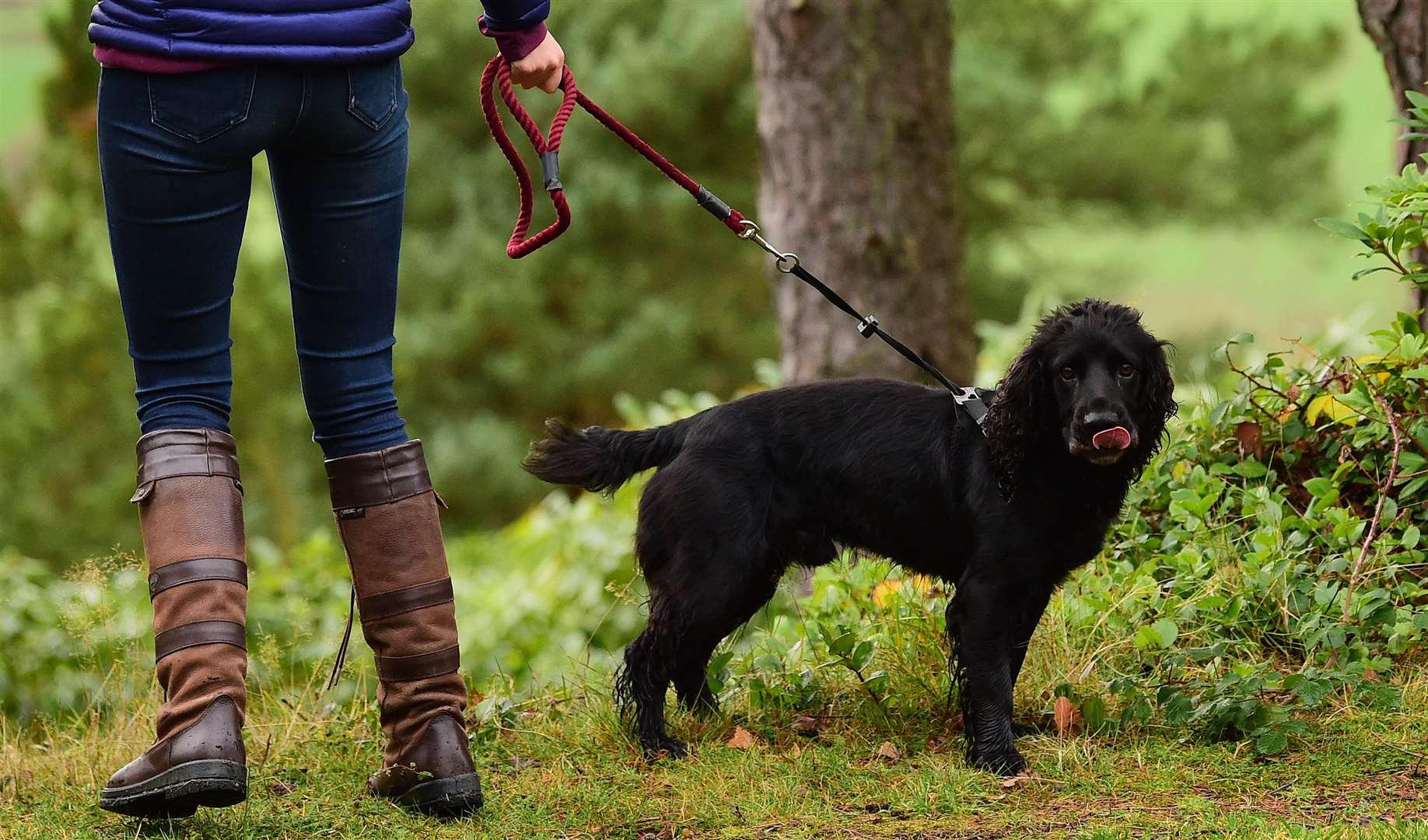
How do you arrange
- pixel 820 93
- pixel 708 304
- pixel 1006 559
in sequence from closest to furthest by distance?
1. pixel 1006 559
2. pixel 820 93
3. pixel 708 304

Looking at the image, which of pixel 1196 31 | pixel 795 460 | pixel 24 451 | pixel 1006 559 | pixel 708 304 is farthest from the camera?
pixel 708 304

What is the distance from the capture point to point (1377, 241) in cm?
348

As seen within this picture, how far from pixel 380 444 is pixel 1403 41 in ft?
10.4

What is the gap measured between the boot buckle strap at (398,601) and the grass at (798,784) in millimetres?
404

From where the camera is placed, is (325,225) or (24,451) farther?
(24,451)

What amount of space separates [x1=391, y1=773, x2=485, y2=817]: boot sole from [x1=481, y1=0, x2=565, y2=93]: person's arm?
1.39m

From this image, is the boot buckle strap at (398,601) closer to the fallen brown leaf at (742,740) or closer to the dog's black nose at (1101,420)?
the fallen brown leaf at (742,740)

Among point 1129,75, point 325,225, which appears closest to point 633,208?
point 1129,75

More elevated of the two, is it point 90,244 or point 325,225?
point 90,244

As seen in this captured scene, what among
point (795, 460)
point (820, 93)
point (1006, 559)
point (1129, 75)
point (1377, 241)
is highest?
point (1129, 75)

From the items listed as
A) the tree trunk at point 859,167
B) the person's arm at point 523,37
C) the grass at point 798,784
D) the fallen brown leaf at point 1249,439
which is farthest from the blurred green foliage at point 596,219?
the person's arm at point 523,37

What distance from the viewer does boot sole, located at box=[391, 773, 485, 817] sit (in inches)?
111

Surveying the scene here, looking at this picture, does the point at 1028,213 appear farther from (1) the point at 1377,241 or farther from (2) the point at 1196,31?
(1) the point at 1377,241

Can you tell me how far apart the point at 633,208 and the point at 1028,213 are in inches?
162
